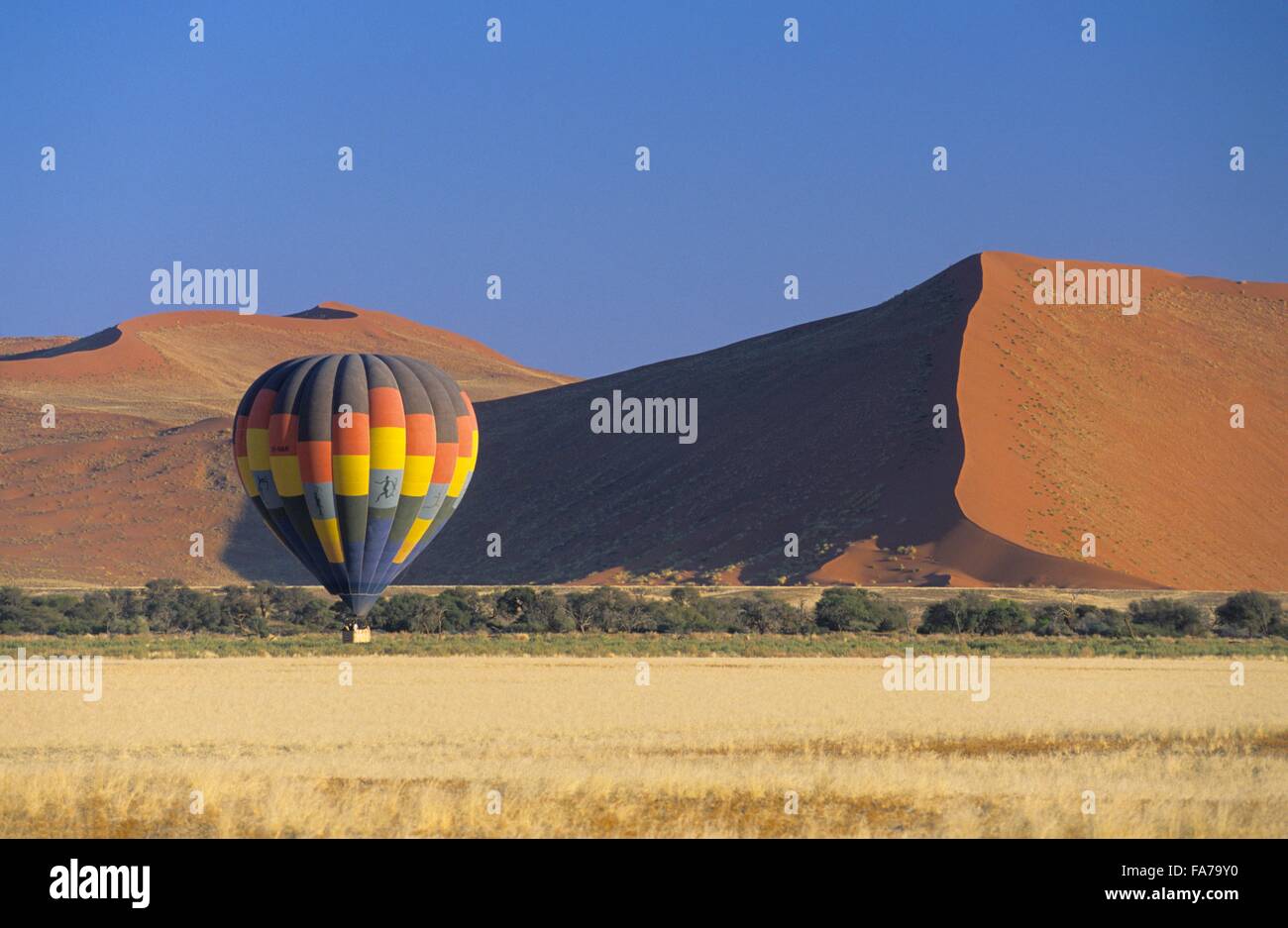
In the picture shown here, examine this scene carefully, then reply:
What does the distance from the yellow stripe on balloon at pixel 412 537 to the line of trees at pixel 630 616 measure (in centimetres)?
1015

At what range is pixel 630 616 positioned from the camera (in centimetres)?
6562

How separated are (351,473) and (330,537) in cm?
210

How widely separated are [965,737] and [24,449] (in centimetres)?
12354

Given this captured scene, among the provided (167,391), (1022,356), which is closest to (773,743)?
(1022,356)

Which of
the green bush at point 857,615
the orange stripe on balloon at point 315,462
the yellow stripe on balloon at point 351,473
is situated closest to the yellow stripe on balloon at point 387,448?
the yellow stripe on balloon at point 351,473

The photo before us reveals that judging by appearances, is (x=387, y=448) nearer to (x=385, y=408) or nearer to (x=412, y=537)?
(x=385, y=408)

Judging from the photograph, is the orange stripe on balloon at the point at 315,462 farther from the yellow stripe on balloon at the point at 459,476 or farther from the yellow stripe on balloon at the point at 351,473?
the yellow stripe on balloon at the point at 459,476

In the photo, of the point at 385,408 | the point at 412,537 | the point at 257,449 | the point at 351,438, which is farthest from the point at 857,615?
the point at 257,449

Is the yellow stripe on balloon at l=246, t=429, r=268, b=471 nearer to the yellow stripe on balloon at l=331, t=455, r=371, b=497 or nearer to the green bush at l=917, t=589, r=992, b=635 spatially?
the yellow stripe on balloon at l=331, t=455, r=371, b=497

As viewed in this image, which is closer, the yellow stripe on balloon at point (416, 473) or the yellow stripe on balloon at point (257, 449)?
the yellow stripe on balloon at point (416, 473)

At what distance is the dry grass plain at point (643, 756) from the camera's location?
16.3 metres
